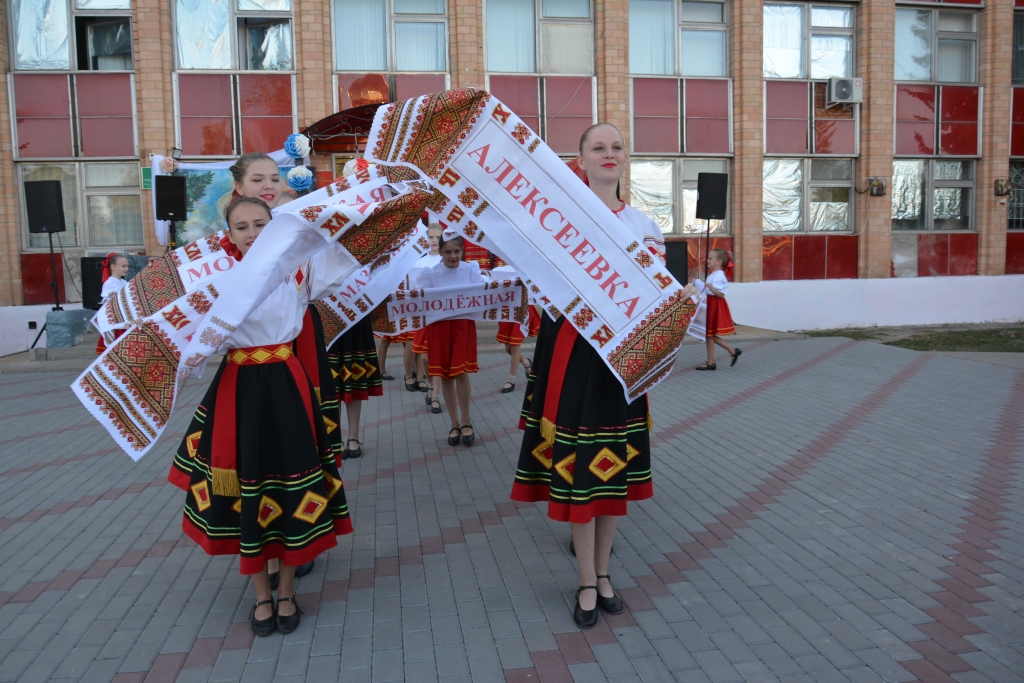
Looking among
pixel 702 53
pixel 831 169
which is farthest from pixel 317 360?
pixel 831 169

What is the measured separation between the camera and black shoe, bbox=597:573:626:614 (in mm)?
3517

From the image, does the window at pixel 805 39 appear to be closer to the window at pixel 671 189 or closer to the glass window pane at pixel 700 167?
the glass window pane at pixel 700 167

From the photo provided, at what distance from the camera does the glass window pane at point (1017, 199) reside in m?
18.0

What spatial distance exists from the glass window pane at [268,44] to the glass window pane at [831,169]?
434 inches

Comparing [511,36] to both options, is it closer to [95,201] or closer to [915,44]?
[95,201]

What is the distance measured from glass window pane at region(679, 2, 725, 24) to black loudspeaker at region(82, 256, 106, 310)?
12.3 meters

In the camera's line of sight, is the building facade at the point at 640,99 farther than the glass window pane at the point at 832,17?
No

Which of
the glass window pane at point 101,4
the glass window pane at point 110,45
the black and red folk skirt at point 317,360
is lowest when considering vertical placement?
the black and red folk skirt at point 317,360

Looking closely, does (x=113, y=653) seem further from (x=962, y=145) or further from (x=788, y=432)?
(x=962, y=145)

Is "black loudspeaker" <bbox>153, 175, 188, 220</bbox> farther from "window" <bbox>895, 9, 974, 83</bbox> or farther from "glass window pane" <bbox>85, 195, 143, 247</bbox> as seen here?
"window" <bbox>895, 9, 974, 83</bbox>

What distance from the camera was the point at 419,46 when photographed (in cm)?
1490

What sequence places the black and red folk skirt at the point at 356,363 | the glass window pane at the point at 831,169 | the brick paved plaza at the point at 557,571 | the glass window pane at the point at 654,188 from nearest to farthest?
the brick paved plaza at the point at 557,571 → the black and red folk skirt at the point at 356,363 → the glass window pane at the point at 654,188 → the glass window pane at the point at 831,169

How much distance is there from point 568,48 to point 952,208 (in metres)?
9.58

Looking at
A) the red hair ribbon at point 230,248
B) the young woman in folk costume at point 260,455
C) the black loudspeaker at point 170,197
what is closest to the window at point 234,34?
the black loudspeaker at point 170,197
